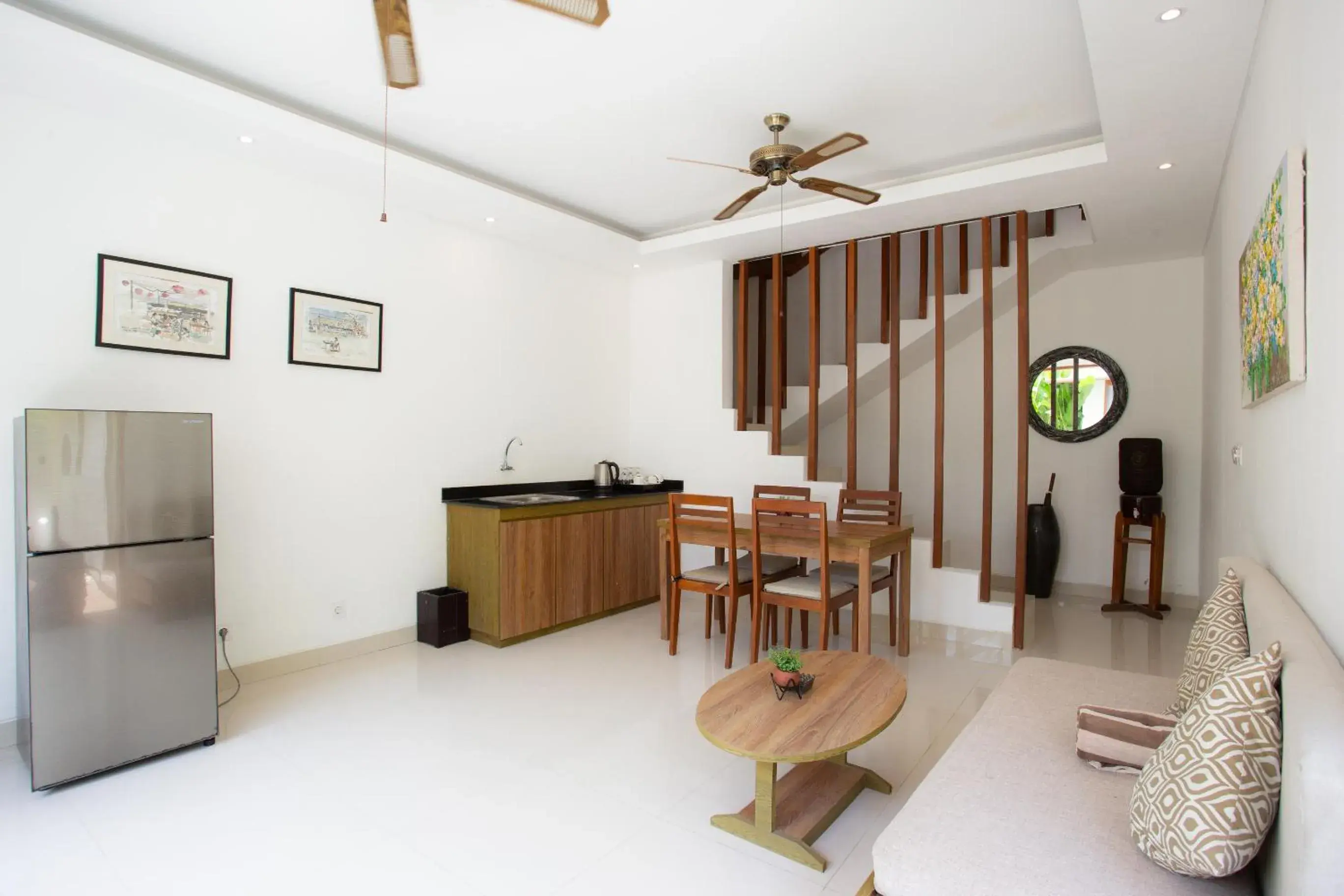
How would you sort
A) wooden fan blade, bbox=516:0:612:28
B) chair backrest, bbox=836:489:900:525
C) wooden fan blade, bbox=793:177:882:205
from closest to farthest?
1. wooden fan blade, bbox=516:0:612:28
2. wooden fan blade, bbox=793:177:882:205
3. chair backrest, bbox=836:489:900:525

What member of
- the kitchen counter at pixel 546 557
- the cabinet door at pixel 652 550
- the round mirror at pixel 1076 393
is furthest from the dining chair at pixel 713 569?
the round mirror at pixel 1076 393

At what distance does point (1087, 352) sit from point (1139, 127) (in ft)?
9.59

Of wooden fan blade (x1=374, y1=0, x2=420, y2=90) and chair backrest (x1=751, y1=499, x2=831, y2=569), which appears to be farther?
chair backrest (x1=751, y1=499, x2=831, y2=569)

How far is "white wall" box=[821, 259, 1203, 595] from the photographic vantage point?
5258 millimetres

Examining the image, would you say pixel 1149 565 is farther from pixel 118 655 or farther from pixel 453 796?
pixel 118 655

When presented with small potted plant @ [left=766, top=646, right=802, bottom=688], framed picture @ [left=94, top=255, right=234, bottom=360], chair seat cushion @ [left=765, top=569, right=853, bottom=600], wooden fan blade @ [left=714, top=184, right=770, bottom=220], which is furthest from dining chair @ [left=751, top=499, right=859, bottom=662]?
framed picture @ [left=94, top=255, right=234, bottom=360]

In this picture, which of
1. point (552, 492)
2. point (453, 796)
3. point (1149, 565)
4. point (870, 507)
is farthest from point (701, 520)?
point (1149, 565)

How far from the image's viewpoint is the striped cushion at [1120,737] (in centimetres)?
174

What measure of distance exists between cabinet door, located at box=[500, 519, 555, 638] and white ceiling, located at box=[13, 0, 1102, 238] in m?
2.12

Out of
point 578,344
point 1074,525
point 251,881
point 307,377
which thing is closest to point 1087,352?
point 1074,525

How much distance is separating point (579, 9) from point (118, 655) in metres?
2.78

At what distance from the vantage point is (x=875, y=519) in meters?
4.39

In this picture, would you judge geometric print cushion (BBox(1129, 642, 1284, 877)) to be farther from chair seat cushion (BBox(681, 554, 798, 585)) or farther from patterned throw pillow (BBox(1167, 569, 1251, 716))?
chair seat cushion (BBox(681, 554, 798, 585))

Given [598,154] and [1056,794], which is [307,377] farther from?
[1056,794]
